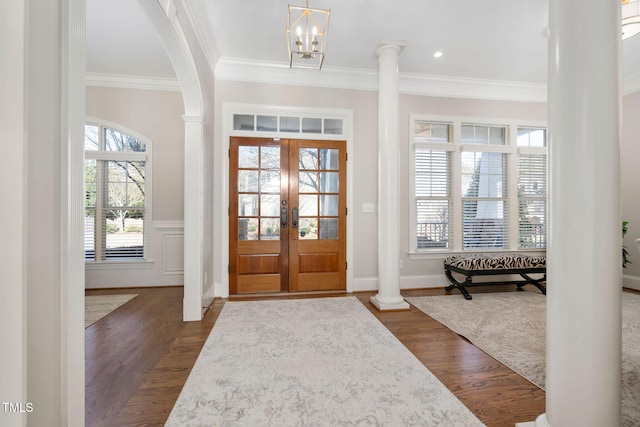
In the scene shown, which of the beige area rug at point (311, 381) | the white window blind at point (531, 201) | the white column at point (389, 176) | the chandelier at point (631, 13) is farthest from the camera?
the white window blind at point (531, 201)

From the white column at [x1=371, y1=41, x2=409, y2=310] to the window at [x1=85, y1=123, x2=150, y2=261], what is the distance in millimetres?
3298

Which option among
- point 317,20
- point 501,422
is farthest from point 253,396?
point 317,20

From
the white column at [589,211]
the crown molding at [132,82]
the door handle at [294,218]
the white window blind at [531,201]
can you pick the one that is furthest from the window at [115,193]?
the white window blind at [531,201]

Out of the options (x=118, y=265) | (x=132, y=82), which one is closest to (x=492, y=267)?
(x=118, y=265)

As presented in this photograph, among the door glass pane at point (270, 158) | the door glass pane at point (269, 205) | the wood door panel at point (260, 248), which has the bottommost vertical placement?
the wood door panel at point (260, 248)

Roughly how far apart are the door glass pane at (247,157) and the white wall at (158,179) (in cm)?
104

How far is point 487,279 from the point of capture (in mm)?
4125

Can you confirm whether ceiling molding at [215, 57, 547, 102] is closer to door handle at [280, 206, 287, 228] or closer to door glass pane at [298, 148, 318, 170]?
door glass pane at [298, 148, 318, 170]

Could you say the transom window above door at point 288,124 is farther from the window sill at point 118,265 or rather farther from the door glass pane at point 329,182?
the window sill at point 118,265

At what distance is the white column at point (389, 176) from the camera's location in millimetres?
3109

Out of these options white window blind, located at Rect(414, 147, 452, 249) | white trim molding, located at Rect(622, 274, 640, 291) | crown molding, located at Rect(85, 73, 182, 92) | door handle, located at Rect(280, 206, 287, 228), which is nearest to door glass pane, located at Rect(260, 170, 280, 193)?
door handle, located at Rect(280, 206, 287, 228)

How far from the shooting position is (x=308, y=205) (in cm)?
372

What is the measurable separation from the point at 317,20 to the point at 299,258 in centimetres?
273

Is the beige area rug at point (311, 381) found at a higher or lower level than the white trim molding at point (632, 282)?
lower
